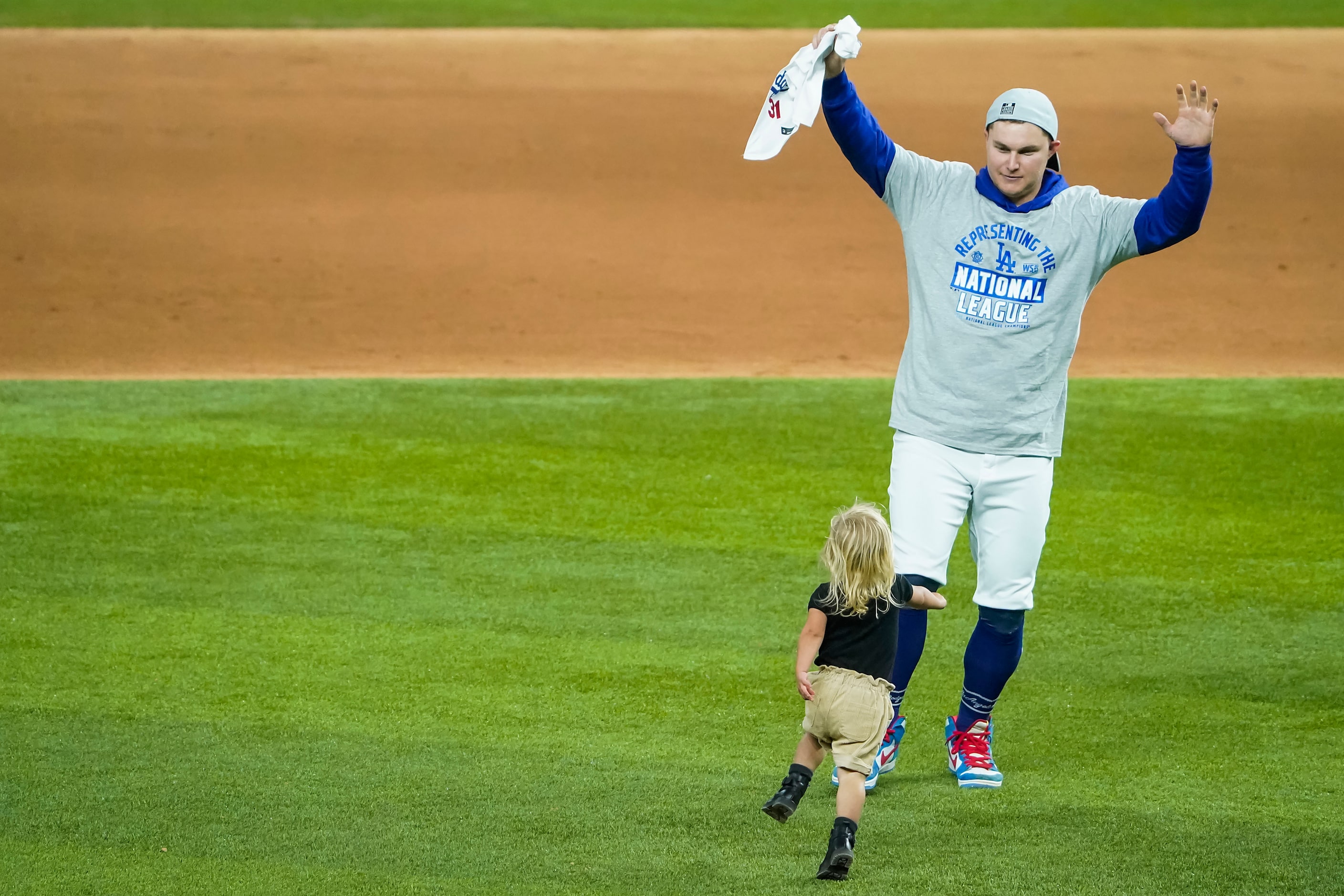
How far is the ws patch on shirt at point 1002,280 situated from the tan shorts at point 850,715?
1.08 m

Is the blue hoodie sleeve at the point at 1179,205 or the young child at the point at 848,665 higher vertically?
the blue hoodie sleeve at the point at 1179,205

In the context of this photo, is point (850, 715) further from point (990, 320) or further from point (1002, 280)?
point (1002, 280)

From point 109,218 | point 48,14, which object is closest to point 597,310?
point 109,218

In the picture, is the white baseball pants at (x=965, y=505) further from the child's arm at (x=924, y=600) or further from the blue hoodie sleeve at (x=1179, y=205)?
the blue hoodie sleeve at (x=1179, y=205)

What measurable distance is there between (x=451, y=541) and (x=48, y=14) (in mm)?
17046

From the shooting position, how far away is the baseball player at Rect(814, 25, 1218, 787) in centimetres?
434

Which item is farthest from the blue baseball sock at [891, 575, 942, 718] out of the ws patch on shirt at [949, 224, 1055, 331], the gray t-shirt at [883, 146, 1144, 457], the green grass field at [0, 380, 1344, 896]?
the ws patch on shirt at [949, 224, 1055, 331]

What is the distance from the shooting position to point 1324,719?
201 inches

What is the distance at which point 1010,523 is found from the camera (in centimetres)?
448

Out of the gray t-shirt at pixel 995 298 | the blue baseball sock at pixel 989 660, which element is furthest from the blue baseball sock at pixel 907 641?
the gray t-shirt at pixel 995 298

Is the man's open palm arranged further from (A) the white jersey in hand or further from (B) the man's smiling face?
(A) the white jersey in hand

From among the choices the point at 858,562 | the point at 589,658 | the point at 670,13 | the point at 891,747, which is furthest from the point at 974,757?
the point at 670,13

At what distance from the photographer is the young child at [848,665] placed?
157 inches

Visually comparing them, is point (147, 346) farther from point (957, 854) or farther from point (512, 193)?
point (957, 854)
